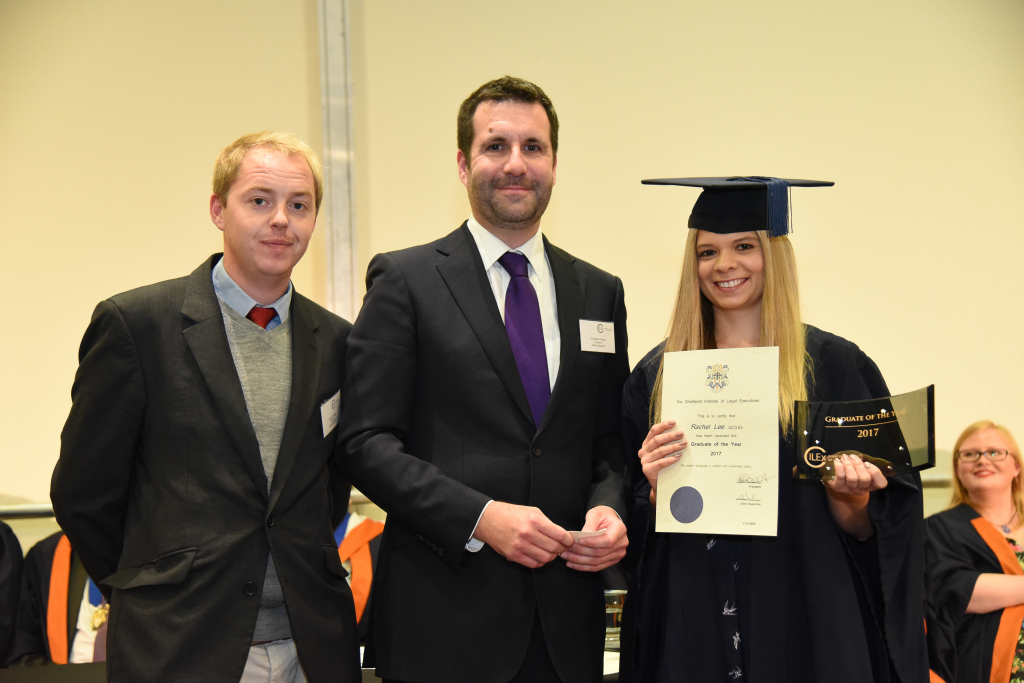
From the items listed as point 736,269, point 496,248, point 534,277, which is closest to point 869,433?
point 736,269

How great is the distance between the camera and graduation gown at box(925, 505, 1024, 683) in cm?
355

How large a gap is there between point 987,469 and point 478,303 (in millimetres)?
3304

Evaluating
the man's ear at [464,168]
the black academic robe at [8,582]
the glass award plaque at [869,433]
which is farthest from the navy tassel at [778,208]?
the black academic robe at [8,582]

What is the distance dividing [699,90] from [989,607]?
10.4 ft

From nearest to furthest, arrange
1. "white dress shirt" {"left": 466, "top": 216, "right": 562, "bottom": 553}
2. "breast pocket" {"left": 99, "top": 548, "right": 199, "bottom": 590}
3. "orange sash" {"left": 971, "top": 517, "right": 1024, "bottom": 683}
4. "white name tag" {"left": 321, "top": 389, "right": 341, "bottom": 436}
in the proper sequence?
1. "breast pocket" {"left": 99, "top": 548, "right": 199, "bottom": 590}
2. "white name tag" {"left": 321, "top": 389, "right": 341, "bottom": 436}
3. "white dress shirt" {"left": 466, "top": 216, "right": 562, "bottom": 553}
4. "orange sash" {"left": 971, "top": 517, "right": 1024, "bottom": 683}

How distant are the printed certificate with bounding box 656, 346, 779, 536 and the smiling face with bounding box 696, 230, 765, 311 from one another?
0.84 feet

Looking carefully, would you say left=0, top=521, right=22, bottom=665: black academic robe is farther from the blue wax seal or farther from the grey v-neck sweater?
the blue wax seal

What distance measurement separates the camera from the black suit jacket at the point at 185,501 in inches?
69.4

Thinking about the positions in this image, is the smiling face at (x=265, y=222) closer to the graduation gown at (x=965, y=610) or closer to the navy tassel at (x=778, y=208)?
the navy tassel at (x=778, y=208)

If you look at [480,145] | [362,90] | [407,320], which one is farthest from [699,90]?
[407,320]

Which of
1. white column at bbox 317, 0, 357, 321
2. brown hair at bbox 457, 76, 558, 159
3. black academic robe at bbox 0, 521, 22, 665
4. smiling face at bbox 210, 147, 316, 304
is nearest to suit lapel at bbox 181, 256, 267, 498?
smiling face at bbox 210, 147, 316, 304

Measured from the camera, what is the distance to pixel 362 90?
15.0 ft

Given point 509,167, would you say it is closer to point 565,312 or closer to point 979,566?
point 565,312

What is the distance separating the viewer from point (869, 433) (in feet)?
5.97
